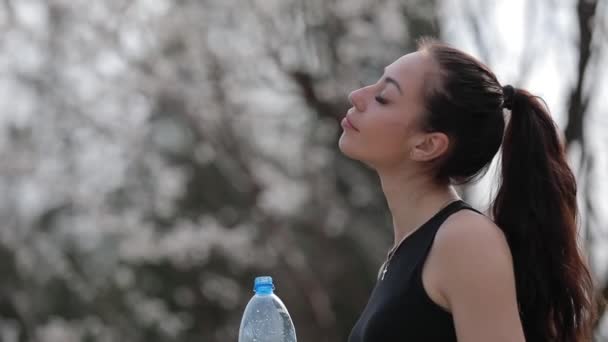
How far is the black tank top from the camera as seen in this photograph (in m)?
2.08

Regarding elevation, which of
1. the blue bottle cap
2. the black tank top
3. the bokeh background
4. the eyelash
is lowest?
the bokeh background

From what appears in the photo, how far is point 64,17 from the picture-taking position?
12.6 meters

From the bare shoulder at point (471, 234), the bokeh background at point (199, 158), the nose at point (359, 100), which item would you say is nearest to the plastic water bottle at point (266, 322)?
the nose at point (359, 100)

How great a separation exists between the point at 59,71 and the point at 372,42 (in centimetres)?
419

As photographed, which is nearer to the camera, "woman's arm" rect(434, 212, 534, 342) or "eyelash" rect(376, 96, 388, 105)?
"woman's arm" rect(434, 212, 534, 342)

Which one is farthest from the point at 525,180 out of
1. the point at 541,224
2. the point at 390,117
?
the point at 390,117

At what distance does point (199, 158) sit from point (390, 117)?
1370 centimetres

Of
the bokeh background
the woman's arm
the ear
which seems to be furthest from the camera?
the bokeh background

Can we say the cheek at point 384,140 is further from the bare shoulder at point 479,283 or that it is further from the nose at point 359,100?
the bare shoulder at point 479,283

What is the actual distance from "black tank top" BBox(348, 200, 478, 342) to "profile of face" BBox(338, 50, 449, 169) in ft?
0.47

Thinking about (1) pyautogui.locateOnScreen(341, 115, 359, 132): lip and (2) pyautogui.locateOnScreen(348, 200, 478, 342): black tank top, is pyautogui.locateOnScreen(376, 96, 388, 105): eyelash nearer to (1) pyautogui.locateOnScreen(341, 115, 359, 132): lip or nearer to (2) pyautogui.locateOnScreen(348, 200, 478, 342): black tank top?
(1) pyautogui.locateOnScreen(341, 115, 359, 132): lip

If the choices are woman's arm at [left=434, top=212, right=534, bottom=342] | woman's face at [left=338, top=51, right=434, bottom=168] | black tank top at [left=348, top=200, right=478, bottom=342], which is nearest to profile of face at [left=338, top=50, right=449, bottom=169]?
woman's face at [left=338, top=51, right=434, bottom=168]

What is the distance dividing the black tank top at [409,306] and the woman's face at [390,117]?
0.17 metres

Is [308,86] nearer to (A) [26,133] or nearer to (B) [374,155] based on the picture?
(A) [26,133]
